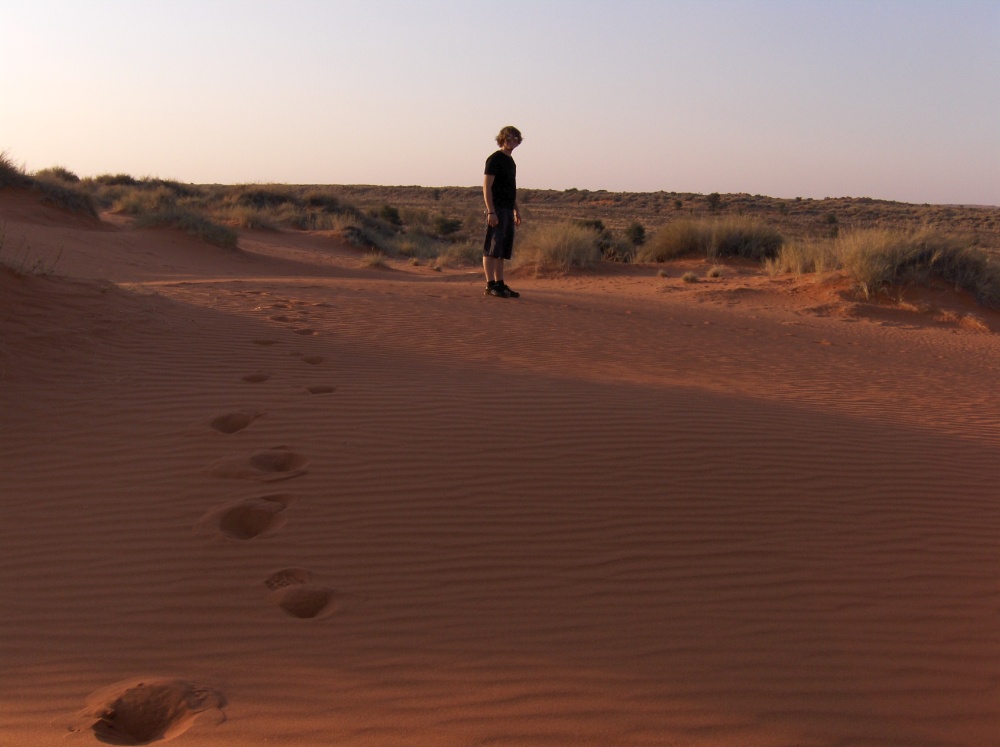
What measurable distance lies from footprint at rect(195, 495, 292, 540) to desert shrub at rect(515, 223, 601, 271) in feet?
47.5

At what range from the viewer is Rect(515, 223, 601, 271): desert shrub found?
731 inches

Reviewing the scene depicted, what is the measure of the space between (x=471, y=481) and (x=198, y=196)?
3104 cm

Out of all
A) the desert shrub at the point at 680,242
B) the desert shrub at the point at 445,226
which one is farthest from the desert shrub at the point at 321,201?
the desert shrub at the point at 680,242

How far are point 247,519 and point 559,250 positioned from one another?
14716 mm

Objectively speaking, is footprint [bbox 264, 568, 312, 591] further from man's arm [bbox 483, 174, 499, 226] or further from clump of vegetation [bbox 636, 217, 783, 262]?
clump of vegetation [bbox 636, 217, 783, 262]

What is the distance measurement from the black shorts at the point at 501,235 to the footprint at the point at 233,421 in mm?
5366

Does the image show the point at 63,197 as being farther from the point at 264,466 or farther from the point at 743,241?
the point at 264,466

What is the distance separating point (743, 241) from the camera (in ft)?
65.8

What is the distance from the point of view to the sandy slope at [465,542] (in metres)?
3.12

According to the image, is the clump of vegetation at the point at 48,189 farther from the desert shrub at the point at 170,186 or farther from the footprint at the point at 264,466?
the footprint at the point at 264,466

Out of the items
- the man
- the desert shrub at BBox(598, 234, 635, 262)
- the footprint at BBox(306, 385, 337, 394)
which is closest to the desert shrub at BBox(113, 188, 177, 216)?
the desert shrub at BBox(598, 234, 635, 262)

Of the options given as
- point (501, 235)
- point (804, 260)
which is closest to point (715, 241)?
point (804, 260)

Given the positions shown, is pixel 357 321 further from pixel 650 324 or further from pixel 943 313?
pixel 943 313

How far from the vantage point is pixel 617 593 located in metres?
3.92
